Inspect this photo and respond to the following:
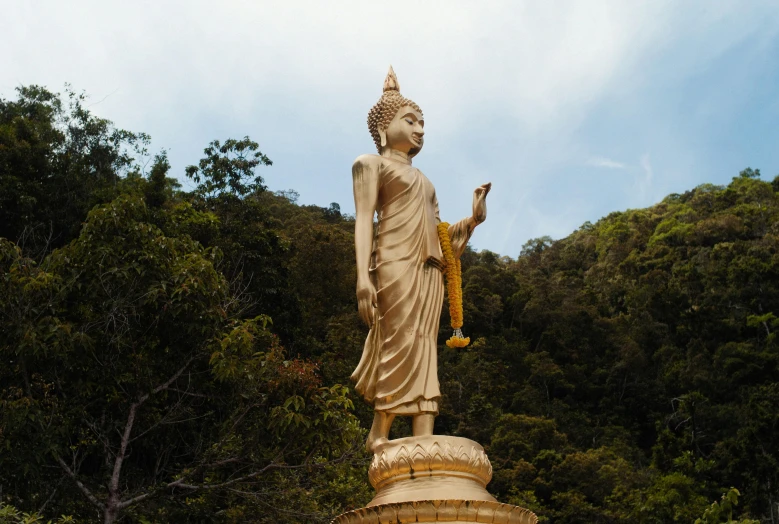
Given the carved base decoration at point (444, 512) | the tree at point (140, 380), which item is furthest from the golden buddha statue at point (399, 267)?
the tree at point (140, 380)

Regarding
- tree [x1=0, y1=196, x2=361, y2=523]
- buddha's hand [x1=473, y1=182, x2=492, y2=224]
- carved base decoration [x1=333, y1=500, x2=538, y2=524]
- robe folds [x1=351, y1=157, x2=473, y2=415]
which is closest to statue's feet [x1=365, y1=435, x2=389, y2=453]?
robe folds [x1=351, y1=157, x2=473, y2=415]

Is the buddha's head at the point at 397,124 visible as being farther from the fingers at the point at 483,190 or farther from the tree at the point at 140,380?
the tree at the point at 140,380

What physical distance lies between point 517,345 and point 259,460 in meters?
17.7

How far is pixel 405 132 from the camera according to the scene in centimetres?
514

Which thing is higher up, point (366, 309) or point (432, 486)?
point (366, 309)

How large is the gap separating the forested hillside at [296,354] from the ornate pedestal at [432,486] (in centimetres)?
351

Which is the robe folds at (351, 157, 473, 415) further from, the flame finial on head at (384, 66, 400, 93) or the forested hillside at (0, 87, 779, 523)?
the forested hillside at (0, 87, 779, 523)

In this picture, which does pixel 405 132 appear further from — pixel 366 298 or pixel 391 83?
pixel 366 298

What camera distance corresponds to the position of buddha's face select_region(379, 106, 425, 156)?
202 inches

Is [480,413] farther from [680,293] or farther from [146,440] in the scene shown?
[146,440]

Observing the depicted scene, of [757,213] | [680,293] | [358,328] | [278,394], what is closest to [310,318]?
[358,328]

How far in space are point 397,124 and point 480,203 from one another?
0.69 metres

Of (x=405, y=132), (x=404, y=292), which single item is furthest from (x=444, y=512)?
(x=405, y=132)

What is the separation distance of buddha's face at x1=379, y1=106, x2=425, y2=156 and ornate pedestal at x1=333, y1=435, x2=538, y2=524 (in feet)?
5.59
